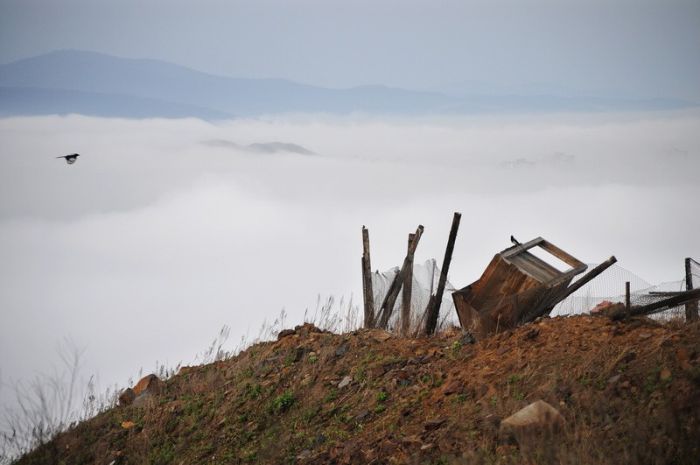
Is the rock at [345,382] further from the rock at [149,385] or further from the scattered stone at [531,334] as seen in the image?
the rock at [149,385]

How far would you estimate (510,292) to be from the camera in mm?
9727

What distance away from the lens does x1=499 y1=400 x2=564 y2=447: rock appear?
6.10 meters

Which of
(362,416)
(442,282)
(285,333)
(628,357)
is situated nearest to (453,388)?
(362,416)

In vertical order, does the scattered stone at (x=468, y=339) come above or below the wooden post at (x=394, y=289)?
below

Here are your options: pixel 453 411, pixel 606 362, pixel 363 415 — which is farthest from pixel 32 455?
pixel 606 362

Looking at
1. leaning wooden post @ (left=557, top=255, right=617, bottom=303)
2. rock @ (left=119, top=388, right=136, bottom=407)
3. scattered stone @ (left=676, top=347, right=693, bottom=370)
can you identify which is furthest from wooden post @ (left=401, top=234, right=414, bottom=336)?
scattered stone @ (left=676, top=347, right=693, bottom=370)

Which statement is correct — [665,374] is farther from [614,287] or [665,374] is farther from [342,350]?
[614,287]

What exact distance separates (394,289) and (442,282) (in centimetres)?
135

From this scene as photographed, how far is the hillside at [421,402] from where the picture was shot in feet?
19.8

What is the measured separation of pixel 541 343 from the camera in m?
8.23

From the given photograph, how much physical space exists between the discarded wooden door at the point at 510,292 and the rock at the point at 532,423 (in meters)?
3.07

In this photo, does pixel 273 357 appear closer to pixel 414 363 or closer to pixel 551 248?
pixel 414 363

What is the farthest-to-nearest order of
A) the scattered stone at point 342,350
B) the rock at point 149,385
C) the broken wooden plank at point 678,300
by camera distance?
1. the rock at point 149,385
2. the scattered stone at point 342,350
3. the broken wooden plank at point 678,300

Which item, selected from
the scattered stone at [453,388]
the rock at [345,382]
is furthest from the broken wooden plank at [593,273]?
the rock at [345,382]
